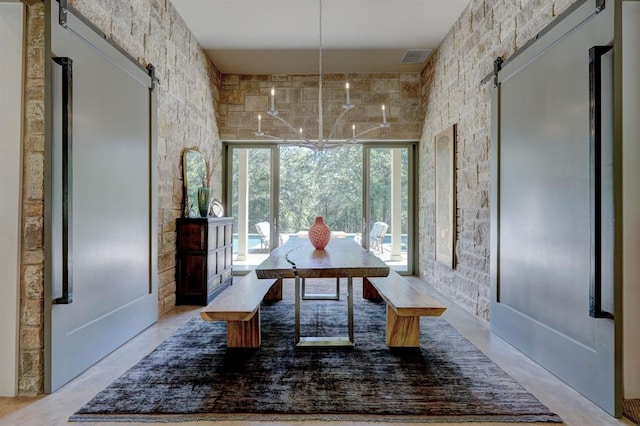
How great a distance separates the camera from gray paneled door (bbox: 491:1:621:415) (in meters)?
1.75

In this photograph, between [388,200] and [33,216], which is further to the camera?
[388,200]

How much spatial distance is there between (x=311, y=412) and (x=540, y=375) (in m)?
1.48

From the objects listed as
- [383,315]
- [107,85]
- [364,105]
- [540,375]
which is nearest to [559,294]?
[540,375]

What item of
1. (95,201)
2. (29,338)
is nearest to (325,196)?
(95,201)

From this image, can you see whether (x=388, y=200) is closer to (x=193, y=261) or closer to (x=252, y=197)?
(x=252, y=197)

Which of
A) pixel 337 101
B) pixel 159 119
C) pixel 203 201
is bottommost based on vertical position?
pixel 203 201

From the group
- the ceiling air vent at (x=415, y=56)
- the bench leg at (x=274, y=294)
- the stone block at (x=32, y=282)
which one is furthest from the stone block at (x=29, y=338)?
the ceiling air vent at (x=415, y=56)

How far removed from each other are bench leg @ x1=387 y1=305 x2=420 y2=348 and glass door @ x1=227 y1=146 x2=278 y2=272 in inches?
131

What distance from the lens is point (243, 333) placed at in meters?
2.53

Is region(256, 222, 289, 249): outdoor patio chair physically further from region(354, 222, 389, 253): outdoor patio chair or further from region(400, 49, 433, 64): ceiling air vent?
region(400, 49, 433, 64): ceiling air vent

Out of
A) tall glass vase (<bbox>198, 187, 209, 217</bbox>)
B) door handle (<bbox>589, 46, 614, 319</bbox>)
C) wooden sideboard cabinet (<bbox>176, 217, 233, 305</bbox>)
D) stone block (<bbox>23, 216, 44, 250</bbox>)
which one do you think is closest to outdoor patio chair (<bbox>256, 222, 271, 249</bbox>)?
tall glass vase (<bbox>198, 187, 209, 217</bbox>)

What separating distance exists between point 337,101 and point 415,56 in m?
1.26

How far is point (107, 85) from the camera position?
2.47 metres

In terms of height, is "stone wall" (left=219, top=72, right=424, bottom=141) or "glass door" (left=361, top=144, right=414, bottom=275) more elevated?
"stone wall" (left=219, top=72, right=424, bottom=141)
